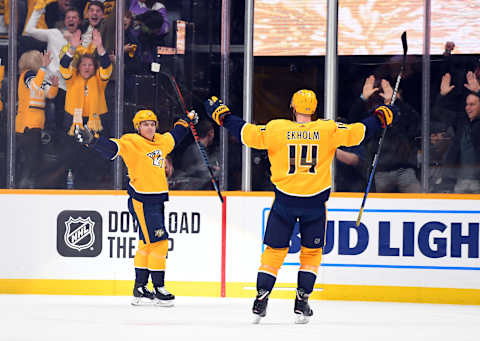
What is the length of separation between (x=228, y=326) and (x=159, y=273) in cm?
117

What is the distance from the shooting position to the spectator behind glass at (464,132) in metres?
6.91

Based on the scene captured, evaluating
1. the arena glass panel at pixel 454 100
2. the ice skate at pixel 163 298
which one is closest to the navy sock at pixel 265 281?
the ice skate at pixel 163 298

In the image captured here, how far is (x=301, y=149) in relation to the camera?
16.9 ft

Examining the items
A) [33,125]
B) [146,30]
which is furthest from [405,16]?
[33,125]

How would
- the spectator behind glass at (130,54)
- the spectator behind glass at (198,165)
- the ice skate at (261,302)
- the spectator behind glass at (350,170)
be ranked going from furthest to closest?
the spectator behind glass at (130,54) → the spectator behind glass at (198,165) → the spectator behind glass at (350,170) → the ice skate at (261,302)

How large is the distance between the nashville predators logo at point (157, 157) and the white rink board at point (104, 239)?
0.66 metres

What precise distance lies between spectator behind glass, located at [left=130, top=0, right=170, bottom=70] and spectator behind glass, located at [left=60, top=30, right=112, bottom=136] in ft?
1.15

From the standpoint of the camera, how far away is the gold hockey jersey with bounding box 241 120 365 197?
5.15m

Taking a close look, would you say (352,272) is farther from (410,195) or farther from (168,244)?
(168,244)

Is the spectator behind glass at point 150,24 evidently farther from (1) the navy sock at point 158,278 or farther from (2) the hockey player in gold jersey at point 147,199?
(1) the navy sock at point 158,278

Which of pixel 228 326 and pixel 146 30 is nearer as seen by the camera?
pixel 228 326

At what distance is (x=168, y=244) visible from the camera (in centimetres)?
664

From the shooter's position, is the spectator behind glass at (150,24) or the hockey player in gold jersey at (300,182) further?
the spectator behind glass at (150,24)

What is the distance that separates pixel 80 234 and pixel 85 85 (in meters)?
1.44
